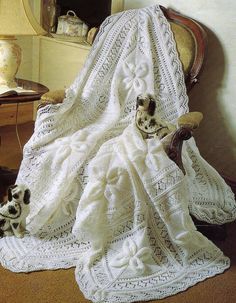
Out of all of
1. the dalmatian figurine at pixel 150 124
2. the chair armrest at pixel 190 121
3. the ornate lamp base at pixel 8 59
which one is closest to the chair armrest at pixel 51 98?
the ornate lamp base at pixel 8 59

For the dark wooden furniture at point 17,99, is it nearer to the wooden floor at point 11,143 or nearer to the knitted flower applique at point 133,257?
the wooden floor at point 11,143

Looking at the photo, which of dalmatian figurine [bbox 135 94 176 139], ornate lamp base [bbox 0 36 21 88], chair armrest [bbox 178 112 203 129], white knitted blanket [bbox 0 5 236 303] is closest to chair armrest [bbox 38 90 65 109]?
white knitted blanket [bbox 0 5 236 303]

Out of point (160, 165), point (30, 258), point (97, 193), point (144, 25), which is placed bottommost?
point (30, 258)

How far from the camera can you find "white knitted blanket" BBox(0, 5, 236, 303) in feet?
5.39

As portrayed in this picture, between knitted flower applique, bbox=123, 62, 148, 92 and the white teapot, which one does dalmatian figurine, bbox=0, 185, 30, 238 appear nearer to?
knitted flower applique, bbox=123, 62, 148, 92

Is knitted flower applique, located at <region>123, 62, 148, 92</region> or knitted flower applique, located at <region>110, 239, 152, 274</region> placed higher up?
knitted flower applique, located at <region>123, 62, 148, 92</region>

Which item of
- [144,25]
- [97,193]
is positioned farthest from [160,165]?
[144,25]

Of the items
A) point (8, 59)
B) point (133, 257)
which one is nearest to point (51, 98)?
point (8, 59)

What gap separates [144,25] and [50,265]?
127cm

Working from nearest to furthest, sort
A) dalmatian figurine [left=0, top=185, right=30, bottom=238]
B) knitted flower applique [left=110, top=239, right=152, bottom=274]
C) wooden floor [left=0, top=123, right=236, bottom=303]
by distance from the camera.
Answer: wooden floor [left=0, top=123, right=236, bottom=303], knitted flower applique [left=110, top=239, right=152, bottom=274], dalmatian figurine [left=0, top=185, right=30, bottom=238]

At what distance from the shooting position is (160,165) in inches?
65.5

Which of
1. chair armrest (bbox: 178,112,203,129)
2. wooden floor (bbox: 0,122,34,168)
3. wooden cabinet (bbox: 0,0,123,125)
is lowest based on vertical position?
wooden floor (bbox: 0,122,34,168)

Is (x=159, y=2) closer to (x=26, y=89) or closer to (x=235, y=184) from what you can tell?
(x=26, y=89)

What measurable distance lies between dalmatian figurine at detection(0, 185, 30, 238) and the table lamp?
684mm
